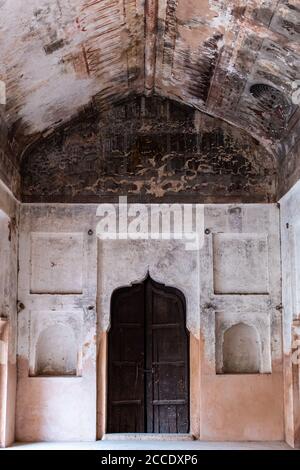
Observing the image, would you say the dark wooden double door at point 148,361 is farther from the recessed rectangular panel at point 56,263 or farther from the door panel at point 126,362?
the recessed rectangular panel at point 56,263

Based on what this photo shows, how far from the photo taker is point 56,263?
793 centimetres

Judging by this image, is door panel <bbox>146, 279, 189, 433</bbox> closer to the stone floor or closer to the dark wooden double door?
the dark wooden double door

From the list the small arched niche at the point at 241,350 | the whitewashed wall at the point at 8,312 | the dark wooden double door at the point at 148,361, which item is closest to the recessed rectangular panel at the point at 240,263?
the small arched niche at the point at 241,350

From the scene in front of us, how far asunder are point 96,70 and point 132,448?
4.21 metres

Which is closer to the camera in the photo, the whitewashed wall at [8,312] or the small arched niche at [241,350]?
the whitewashed wall at [8,312]

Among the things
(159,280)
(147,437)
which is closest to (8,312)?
(159,280)

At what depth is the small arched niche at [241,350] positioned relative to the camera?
7836 mm

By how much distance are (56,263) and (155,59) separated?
2.75 meters

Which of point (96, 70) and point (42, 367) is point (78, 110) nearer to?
point (96, 70)

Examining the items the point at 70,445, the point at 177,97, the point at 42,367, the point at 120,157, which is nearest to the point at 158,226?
the point at 120,157

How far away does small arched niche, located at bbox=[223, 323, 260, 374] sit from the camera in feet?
25.7

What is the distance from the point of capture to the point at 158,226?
7.92 metres

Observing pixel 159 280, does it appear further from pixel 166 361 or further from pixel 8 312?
pixel 8 312

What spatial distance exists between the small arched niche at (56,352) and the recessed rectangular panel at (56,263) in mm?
503
